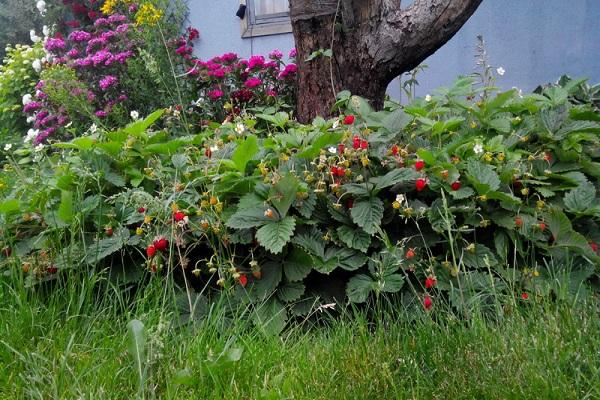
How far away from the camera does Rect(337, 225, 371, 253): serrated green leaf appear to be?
277cm

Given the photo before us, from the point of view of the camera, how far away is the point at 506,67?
6930 mm

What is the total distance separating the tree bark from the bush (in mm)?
946

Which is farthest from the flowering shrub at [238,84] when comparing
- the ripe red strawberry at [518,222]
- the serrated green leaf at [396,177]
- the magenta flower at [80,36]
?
the ripe red strawberry at [518,222]

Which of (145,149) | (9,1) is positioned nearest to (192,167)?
(145,149)

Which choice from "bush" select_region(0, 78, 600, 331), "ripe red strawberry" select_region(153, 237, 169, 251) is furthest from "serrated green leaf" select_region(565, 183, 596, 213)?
"ripe red strawberry" select_region(153, 237, 169, 251)

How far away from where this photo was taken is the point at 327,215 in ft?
9.75

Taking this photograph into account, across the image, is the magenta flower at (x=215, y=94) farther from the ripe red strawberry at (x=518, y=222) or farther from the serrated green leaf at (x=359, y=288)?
the ripe red strawberry at (x=518, y=222)

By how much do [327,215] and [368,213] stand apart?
241 millimetres

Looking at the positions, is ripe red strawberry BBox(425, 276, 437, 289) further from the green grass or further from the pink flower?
the pink flower

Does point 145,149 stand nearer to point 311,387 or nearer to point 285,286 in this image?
point 285,286

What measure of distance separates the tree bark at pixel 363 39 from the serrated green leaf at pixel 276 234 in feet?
5.30

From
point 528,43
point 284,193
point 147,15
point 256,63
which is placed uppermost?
point 147,15

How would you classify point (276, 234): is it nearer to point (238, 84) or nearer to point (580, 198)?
point (580, 198)

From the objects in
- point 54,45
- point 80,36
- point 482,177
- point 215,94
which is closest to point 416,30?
point 482,177
